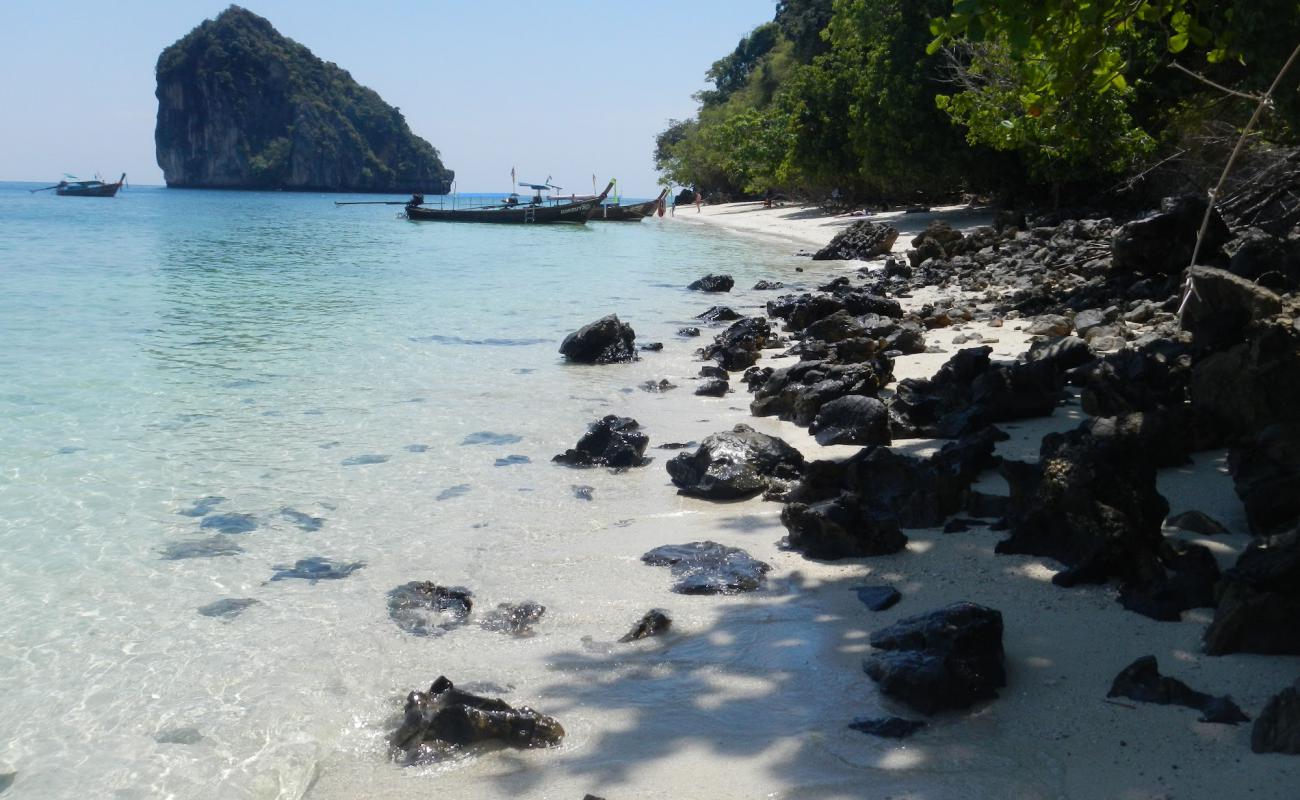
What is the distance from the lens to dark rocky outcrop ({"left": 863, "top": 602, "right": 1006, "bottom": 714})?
3746 millimetres

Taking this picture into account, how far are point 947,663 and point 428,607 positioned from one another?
2605 millimetres

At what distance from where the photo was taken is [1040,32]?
6605mm

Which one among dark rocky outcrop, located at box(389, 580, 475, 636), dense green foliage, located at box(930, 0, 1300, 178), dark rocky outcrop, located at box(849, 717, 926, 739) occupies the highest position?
dense green foliage, located at box(930, 0, 1300, 178)

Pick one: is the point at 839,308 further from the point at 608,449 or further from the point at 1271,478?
the point at 1271,478

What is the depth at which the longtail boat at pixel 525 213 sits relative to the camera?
5541cm

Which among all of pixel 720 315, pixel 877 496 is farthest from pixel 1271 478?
pixel 720 315

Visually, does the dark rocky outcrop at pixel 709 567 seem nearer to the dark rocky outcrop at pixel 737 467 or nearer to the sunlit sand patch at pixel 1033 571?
the dark rocky outcrop at pixel 737 467

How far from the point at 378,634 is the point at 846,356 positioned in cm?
653

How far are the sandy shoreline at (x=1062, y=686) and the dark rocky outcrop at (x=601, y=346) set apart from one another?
7.83 m

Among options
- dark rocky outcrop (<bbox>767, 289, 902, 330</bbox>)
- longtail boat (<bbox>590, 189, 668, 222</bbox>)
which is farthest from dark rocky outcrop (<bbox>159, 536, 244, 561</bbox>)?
longtail boat (<bbox>590, 189, 668, 222</bbox>)

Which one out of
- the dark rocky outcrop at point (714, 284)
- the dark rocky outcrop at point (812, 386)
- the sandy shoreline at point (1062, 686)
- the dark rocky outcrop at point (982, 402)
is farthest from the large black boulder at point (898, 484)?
the dark rocky outcrop at point (714, 284)

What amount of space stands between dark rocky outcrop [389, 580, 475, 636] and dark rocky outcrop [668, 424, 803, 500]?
A: 193 centimetres

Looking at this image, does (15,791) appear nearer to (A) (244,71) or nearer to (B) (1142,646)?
(B) (1142,646)

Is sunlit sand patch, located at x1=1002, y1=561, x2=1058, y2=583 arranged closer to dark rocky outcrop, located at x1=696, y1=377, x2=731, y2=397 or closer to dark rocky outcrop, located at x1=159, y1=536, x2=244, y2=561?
dark rocky outcrop, located at x1=159, y1=536, x2=244, y2=561
